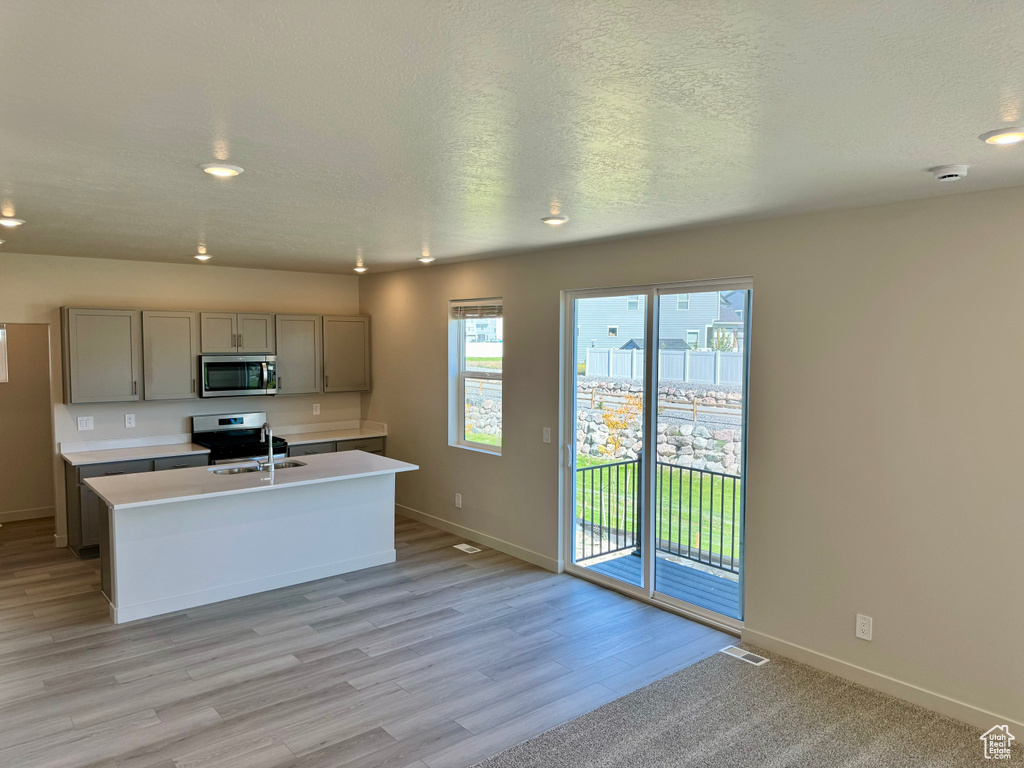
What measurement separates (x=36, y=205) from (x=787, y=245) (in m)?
3.93

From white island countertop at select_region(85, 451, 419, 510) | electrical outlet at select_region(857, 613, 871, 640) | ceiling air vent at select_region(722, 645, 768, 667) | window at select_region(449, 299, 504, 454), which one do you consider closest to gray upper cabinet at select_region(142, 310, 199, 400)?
white island countertop at select_region(85, 451, 419, 510)

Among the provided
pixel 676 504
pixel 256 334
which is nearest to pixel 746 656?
pixel 676 504

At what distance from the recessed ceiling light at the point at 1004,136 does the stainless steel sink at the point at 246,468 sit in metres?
4.69

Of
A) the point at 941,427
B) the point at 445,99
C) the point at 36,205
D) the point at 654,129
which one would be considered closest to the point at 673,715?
the point at 941,427

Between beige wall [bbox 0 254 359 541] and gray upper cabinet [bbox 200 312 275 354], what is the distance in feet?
0.94

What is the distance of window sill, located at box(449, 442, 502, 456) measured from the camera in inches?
234

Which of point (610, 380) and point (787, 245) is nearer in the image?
point (787, 245)

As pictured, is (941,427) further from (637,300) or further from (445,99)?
(445,99)

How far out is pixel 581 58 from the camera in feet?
5.35

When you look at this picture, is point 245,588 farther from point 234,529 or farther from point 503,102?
point 503,102

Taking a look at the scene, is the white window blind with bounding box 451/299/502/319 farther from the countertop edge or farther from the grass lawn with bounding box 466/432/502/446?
the countertop edge

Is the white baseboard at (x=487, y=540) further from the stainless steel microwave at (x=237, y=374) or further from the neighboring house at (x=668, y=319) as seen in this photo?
the stainless steel microwave at (x=237, y=374)

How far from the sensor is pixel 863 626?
352 centimetres

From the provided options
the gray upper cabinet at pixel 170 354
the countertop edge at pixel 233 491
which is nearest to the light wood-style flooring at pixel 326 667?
the countertop edge at pixel 233 491
